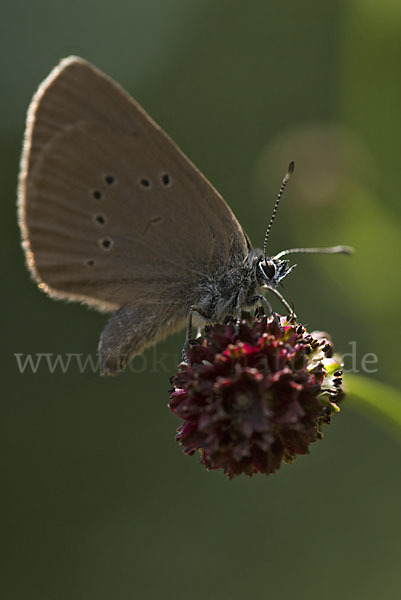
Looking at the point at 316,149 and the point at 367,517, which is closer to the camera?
the point at 316,149

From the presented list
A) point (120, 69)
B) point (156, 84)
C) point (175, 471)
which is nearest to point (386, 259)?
point (175, 471)

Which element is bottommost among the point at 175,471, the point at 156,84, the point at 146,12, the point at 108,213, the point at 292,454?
the point at 175,471

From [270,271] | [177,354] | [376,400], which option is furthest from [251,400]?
[177,354]

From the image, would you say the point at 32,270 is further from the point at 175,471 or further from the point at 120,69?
the point at 120,69

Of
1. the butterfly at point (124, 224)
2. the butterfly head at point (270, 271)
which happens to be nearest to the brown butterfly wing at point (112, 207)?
the butterfly at point (124, 224)

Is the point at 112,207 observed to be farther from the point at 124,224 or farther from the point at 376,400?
the point at 376,400

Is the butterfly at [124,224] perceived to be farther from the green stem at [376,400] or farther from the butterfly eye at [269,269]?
the green stem at [376,400]

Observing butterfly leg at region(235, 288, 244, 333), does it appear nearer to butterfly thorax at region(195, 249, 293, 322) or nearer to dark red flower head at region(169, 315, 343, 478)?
butterfly thorax at region(195, 249, 293, 322)
